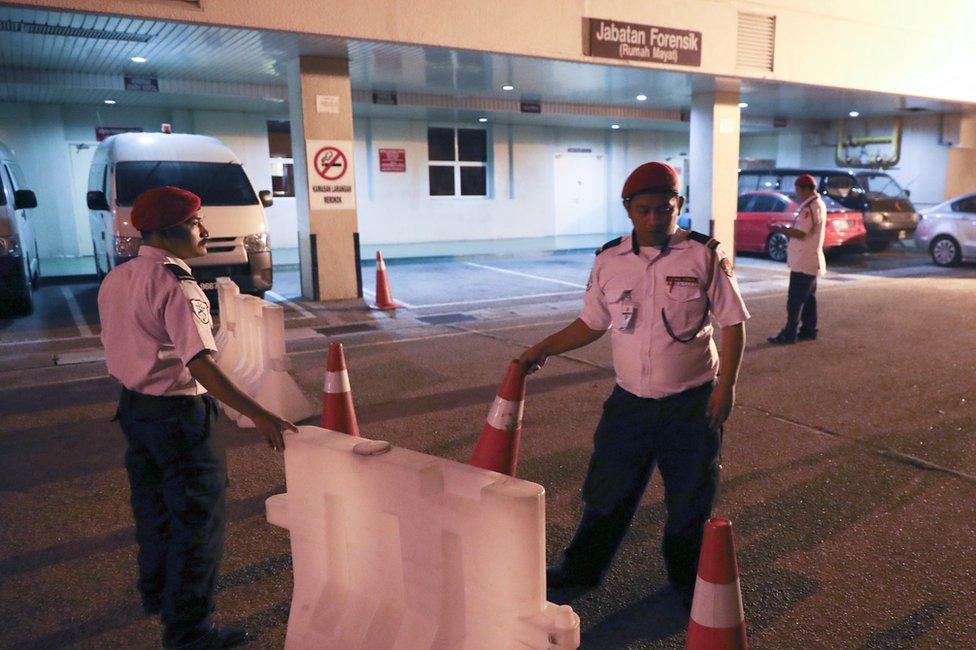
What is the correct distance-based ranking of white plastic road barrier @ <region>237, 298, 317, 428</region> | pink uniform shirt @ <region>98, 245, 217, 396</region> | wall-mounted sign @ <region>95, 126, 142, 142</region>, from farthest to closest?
wall-mounted sign @ <region>95, 126, 142, 142</region>
white plastic road barrier @ <region>237, 298, 317, 428</region>
pink uniform shirt @ <region>98, 245, 217, 396</region>

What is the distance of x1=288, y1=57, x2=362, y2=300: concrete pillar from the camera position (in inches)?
444

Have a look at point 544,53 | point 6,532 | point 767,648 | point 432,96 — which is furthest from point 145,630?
point 432,96

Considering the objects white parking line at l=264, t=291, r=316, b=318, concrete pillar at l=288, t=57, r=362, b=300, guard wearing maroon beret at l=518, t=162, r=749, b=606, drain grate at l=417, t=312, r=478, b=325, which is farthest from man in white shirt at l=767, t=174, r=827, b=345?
concrete pillar at l=288, t=57, r=362, b=300

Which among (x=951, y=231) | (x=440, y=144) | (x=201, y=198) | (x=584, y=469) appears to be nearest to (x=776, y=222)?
(x=951, y=231)

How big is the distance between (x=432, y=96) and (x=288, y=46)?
5.90 metres

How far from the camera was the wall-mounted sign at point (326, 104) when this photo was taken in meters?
11.3

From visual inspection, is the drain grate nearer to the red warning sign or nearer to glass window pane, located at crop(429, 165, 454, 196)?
the red warning sign

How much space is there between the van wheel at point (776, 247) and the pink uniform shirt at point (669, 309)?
14.9 metres

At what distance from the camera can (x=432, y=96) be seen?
16031 millimetres

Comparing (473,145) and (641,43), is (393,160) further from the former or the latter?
(641,43)

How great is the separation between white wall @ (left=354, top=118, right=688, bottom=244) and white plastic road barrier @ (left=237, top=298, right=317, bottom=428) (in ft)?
43.8

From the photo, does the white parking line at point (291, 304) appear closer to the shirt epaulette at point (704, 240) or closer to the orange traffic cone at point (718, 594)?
the shirt epaulette at point (704, 240)

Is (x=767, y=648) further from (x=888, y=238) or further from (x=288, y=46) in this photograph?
(x=888, y=238)

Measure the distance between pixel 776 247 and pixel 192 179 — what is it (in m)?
12.5
